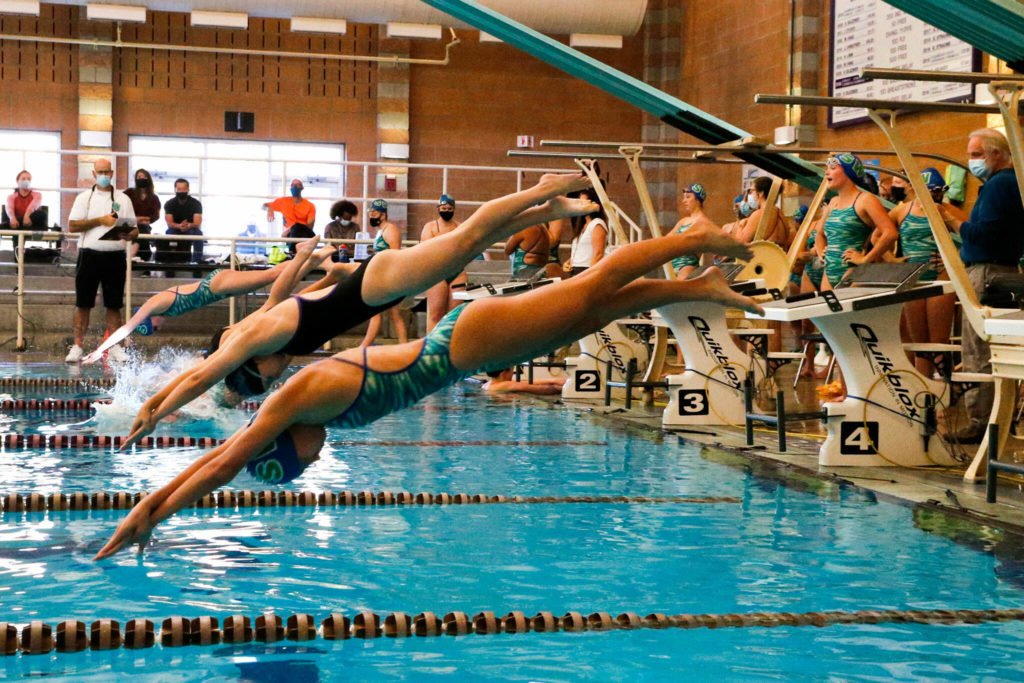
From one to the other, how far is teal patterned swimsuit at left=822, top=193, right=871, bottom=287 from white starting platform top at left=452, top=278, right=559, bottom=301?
1.92 meters

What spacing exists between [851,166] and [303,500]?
12.1 feet


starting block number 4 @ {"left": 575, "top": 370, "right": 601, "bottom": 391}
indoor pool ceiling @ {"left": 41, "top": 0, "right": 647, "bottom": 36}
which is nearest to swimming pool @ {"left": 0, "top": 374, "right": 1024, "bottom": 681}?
starting block number 4 @ {"left": 575, "top": 370, "right": 601, "bottom": 391}

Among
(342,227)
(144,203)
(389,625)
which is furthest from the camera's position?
(342,227)

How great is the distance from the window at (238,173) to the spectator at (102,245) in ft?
17.4

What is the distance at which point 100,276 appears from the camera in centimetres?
1077

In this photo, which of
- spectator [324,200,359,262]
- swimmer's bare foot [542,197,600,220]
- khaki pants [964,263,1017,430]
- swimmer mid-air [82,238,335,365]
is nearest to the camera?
swimmer's bare foot [542,197,600,220]

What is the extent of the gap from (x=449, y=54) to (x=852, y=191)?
11925mm

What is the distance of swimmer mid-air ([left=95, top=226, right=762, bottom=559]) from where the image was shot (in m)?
3.24

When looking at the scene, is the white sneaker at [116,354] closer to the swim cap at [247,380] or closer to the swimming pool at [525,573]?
the swimming pool at [525,573]

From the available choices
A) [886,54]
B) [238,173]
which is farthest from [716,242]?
[238,173]

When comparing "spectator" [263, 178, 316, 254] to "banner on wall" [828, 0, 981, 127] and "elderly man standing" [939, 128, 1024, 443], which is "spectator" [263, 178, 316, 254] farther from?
"elderly man standing" [939, 128, 1024, 443]

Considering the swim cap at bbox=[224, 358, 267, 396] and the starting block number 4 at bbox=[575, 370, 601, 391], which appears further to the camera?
the starting block number 4 at bbox=[575, 370, 601, 391]

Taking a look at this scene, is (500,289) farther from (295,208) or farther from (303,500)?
(295,208)

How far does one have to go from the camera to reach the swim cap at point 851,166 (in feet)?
21.0
